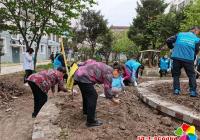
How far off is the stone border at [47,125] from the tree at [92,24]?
29.2 metres

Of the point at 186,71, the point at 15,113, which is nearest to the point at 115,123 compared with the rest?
the point at 186,71

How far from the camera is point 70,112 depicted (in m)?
6.96

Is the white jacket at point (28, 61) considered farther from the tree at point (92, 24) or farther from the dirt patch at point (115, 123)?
the tree at point (92, 24)

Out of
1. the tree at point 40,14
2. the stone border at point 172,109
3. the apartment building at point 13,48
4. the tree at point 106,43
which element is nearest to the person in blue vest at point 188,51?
the stone border at point 172,109

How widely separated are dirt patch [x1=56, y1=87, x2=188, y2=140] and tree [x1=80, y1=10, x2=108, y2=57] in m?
28.7

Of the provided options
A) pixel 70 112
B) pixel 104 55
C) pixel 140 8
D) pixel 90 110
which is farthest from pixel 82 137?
pixel 104 55

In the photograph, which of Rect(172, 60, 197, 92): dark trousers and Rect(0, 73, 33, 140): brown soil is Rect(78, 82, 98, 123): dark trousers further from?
Rect(172, 60, 197, 92): dark trousers

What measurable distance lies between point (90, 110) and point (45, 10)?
1162cm

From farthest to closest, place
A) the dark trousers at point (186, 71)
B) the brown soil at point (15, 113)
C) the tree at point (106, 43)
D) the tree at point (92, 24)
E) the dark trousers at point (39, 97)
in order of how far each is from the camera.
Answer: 1. the tree at point (106, 43)
2. the tree at point (92, 24)
3. the dark trousers at point (186, 71)
4. the dark trousers at point (39, 97)
5. the brown soil at point (15, 113)

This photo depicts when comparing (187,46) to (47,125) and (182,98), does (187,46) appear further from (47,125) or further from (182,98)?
(47,125)

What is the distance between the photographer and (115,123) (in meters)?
5.98

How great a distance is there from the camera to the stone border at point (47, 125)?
5247mm

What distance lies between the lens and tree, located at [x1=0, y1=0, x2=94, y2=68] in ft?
54.6

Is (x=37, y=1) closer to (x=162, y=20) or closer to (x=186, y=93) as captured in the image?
(x=186, y=93)
